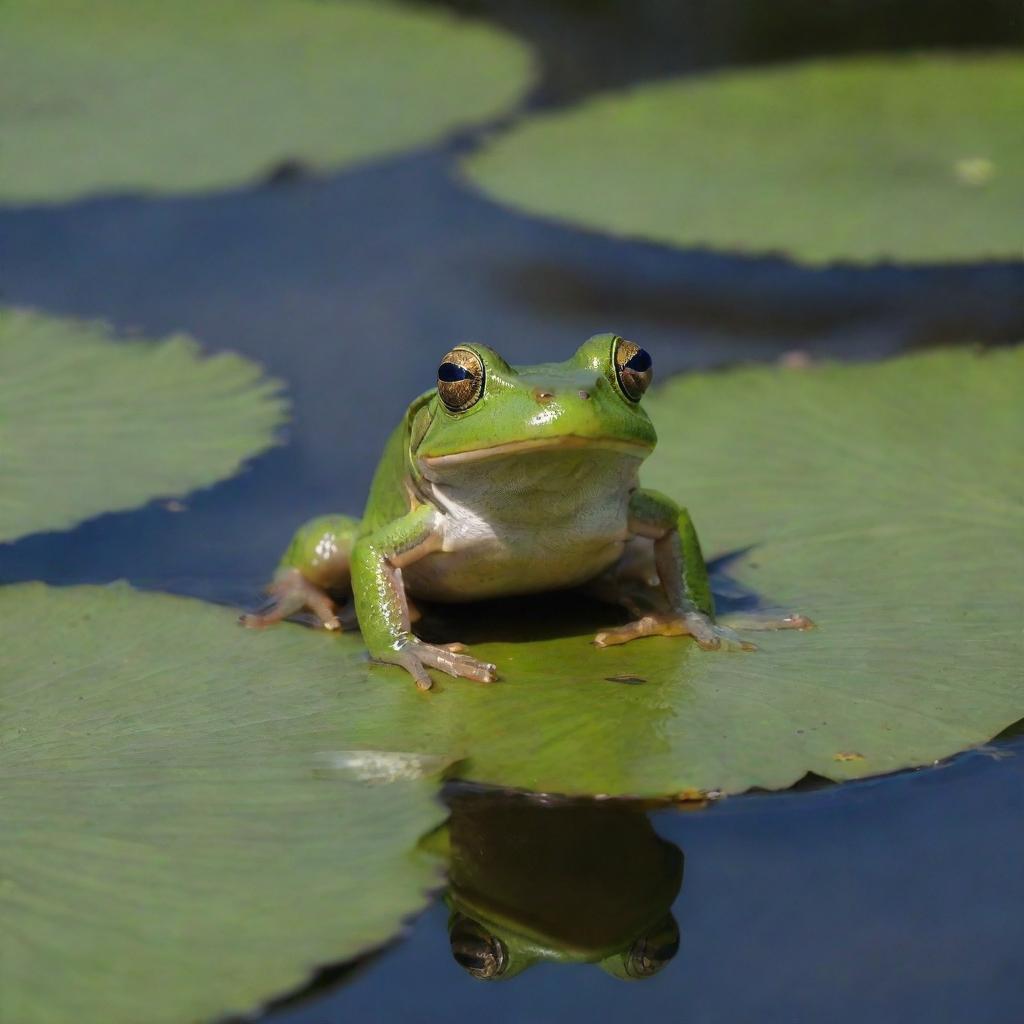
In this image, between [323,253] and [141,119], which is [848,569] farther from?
[141,119]

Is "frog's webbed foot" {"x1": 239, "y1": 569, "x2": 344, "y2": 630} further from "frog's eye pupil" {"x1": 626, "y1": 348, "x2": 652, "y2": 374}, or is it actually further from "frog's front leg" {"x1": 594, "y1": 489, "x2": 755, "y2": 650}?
"frog's eye pupil" {"x1": 626, "y1": 348, "x2": 652, "y2": 374}

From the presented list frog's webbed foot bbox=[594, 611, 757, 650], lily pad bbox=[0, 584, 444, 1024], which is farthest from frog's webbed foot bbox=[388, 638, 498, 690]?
frog's webbed foot bbox=[594, 611, 757, 650]

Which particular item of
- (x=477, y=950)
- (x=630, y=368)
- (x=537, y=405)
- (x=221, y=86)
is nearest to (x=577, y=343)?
(x=630, y=368)

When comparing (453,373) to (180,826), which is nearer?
(180,826)

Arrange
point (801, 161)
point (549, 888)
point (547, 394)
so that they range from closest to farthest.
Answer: point (549, 888), point (547, 394), point (801, 161)

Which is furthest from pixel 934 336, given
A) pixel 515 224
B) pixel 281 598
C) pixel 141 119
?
pixel 141 119

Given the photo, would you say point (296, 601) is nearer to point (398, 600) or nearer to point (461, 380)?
point (398, 600)
